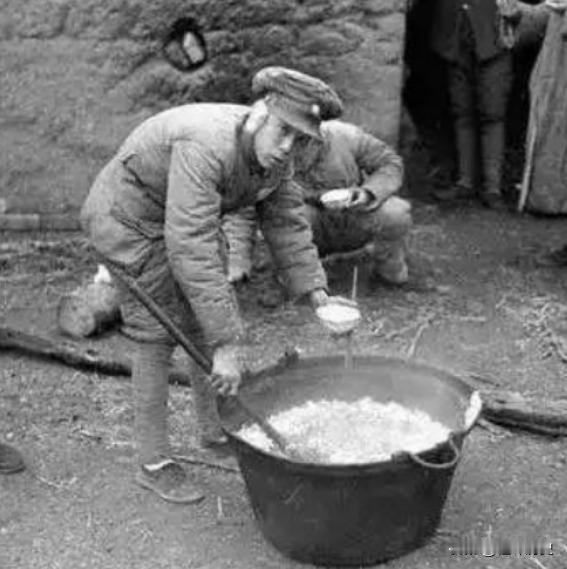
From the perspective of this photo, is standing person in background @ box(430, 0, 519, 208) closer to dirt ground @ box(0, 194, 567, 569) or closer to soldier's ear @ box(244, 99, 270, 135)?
dirt ground @ box(0, 194, 567, 569)

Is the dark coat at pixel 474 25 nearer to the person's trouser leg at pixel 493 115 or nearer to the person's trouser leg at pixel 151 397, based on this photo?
the person's trouser leg at pixel 493 115

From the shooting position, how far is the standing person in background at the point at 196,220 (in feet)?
13.9

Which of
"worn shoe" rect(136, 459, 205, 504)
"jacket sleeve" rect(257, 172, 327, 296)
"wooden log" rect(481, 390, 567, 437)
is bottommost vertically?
"wooden log" rect(481, 390, 567, 437)

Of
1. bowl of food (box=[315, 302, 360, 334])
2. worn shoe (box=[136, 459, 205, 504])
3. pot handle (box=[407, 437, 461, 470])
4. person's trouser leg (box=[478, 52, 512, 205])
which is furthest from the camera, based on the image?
person's trouser leg (box=[478, 52, 512, 205])

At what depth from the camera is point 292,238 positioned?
15.8ft

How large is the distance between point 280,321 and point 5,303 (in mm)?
1553

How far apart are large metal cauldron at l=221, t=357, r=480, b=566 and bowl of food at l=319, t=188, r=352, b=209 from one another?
180cm

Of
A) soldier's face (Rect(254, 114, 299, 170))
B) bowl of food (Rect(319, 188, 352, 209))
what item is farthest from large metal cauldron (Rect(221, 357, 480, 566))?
bowl of food (Rect(319, 188, 352, 209))

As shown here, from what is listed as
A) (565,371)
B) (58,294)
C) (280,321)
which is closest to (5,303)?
(58,294)

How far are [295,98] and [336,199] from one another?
91.1 inches

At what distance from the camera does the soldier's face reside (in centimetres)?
418

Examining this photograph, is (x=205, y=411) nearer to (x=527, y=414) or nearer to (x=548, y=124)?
(x=527, y=414)

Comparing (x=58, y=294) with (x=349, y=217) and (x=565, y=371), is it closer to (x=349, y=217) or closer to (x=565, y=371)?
(x=349, y=217)

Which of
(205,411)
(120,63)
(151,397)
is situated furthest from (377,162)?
(151,397)
